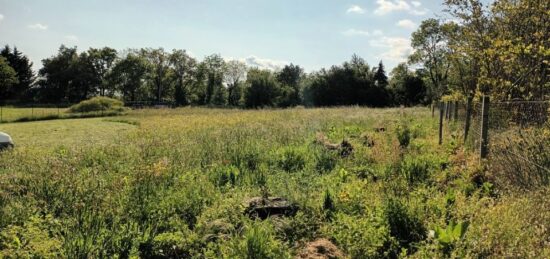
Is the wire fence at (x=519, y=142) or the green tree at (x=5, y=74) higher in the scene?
the green tree at (x=5, y=74)

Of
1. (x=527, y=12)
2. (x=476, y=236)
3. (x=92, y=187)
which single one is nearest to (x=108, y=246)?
(x=92, y=187)

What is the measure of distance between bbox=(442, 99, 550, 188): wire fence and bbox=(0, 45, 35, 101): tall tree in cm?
8225

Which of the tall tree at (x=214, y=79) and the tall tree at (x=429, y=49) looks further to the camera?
the tall tree at (x=214, y=79)

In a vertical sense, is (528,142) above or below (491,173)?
above

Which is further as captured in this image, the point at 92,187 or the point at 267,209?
the point at 92,187

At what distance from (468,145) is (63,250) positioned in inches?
334

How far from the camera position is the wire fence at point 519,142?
540cm

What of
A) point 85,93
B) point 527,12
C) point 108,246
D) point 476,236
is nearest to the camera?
point 476,236

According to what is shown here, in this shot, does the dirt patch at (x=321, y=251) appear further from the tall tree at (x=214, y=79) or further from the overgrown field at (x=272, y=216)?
the tall tree at (x=214, y=79)

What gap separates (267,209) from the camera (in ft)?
18.9

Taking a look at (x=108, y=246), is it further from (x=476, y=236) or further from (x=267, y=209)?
(x=476, y=236)

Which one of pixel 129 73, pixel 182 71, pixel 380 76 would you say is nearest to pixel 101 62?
pixel 129 73

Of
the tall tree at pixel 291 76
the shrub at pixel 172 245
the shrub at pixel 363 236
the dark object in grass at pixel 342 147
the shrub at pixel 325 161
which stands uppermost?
the tall tree at pixel 291 76

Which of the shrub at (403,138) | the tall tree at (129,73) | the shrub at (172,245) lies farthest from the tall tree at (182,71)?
the shrub at (172,245)
